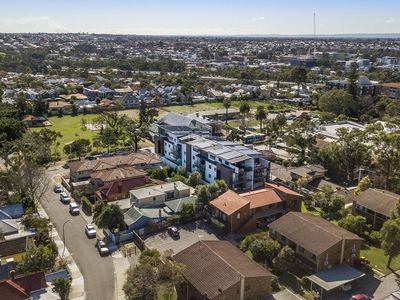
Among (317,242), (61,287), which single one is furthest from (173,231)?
(317,242)

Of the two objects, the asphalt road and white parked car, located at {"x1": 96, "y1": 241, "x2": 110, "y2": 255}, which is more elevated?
white parked car, located at {"x1": 96, "y1": 241, "x2": 110, "y2": 255}

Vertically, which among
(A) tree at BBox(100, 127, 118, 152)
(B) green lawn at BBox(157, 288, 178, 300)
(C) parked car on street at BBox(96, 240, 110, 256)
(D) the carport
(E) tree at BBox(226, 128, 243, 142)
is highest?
(A) tree at BBox(100, 127, 118, 152)

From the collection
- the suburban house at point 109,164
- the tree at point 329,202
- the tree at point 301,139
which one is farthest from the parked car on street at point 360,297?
the suburban house at point 109,164

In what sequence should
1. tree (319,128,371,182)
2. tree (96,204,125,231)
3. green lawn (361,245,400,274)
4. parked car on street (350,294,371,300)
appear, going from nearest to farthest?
parked car on street (350,294,371,300), green lawn (361,245,400,274), tree (96,204,125,231), tree (319,128,371,182)

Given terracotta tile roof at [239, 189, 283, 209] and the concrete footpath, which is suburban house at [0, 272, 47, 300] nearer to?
the concrete footpath

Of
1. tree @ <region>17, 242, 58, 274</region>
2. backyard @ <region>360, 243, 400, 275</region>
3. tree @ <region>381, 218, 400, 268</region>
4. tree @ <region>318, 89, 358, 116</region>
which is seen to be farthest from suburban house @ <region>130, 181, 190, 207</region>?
tree @ <region>318, 89, 358, 116</region>

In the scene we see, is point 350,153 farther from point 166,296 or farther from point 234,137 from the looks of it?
point 166,296

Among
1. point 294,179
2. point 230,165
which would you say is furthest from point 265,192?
point 294,179
